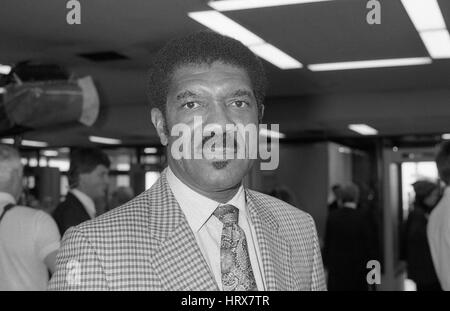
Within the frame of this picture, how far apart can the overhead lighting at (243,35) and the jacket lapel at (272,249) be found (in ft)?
7.61

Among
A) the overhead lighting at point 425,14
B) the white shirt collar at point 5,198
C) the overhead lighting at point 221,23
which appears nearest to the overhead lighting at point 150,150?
the overhead lighting at point 221,23

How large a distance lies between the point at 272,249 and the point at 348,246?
12.1ft

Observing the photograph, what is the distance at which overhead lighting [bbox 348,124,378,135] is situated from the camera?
826cm

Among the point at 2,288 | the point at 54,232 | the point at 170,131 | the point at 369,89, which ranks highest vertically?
the point at 369,89

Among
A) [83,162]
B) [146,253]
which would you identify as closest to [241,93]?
[146,253]

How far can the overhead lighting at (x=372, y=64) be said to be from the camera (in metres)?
5.27

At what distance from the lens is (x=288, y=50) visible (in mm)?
4832

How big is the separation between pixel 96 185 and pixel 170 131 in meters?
2.02

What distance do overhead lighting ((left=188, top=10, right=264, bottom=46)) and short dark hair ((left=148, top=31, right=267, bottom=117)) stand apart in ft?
9.44

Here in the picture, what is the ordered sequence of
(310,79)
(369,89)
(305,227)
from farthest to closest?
(369,89), (310,79), (305,227)

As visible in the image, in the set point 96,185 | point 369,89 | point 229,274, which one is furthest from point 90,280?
point 369,89

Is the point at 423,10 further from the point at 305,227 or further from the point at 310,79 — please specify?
the point at 305,227

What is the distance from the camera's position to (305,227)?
98 centimetres

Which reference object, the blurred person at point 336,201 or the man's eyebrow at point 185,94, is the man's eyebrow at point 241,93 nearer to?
the man's eyebrow at point 185,94
